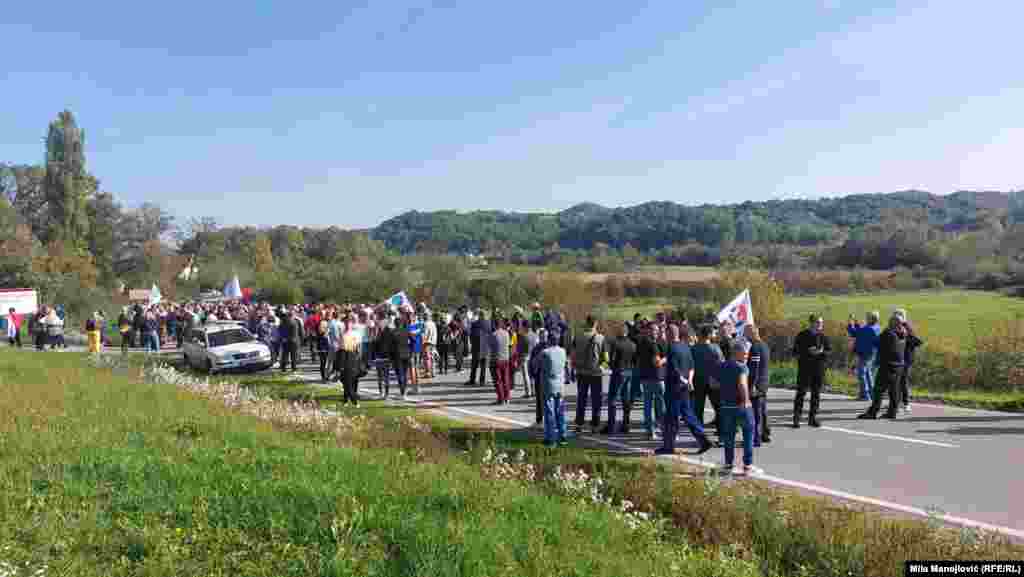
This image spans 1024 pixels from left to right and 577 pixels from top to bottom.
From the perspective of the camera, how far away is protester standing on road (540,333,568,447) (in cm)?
1115

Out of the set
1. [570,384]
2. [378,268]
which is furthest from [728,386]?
[378,268]

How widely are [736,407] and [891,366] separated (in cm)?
484

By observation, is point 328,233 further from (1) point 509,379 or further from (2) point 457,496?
(2) point 457,496

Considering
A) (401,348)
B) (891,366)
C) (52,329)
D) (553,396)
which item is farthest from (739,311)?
(52,329)

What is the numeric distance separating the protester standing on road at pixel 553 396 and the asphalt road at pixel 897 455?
0.69 m

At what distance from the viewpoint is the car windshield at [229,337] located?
21.3 meters

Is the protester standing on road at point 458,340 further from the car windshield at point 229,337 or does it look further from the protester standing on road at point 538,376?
the car windshield at point 229,337

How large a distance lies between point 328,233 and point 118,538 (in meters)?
95.3

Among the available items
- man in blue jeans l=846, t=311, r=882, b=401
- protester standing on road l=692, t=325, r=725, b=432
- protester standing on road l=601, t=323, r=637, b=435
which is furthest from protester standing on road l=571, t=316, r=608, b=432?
man in blue jeans l=846, t=311, r=882, b=401

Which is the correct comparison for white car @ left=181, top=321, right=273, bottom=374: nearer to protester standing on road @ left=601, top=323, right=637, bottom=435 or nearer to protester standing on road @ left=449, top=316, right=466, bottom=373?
protester standing on road @ left=449, top=316, right=466, bottom=373

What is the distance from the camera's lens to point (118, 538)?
5973 mm

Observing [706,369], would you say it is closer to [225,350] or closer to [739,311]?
[739,311]

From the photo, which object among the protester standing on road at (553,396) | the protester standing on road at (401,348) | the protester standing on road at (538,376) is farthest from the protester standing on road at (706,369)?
the protester standing on road at (401,348)

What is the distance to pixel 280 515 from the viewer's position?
20.6 feet
